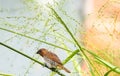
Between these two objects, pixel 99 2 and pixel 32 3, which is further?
pixel 99 2

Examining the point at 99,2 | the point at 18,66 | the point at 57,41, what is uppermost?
the point at 57,41

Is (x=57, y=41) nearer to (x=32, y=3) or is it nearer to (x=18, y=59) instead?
(x=32, y=3)

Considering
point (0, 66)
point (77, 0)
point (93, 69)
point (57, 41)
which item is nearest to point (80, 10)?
point (77, 0)

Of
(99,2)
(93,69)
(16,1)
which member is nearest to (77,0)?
(99,2)

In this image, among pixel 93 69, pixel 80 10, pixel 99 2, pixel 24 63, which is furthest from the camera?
pixel 99 2

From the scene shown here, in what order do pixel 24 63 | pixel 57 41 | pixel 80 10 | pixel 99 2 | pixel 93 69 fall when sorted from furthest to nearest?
1. pixel 99 2
2. pixel 80 10
3. pixel 24 63
4. pixel 57 41
5. pixel 93 69

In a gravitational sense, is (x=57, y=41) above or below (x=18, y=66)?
above

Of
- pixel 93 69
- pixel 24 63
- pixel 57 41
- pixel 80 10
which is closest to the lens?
pixel 93 69

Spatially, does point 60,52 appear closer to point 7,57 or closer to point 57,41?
point 7,57

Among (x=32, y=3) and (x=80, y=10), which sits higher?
(x=32, y=3)
